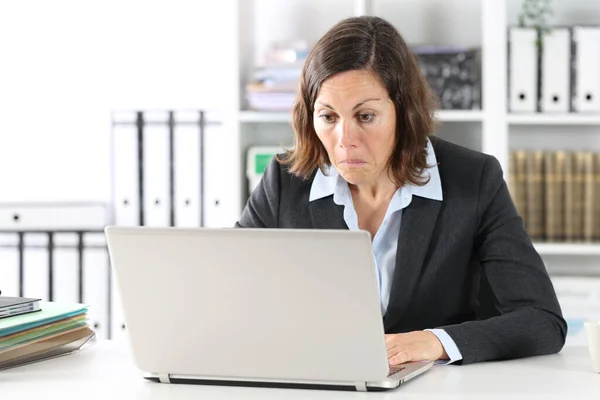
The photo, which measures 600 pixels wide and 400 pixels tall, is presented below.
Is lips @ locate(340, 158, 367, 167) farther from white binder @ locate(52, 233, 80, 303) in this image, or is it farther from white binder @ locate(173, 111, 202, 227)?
white binder @ locate(52, 233, 80, 303)

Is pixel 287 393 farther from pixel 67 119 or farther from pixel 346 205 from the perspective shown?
pixel 67 119

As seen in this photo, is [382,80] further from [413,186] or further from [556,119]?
[556,119]

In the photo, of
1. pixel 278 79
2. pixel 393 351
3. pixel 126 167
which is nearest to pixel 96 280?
pixel 126 167

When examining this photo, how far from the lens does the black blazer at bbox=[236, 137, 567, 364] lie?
1.74 meters

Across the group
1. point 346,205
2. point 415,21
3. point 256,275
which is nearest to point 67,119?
point 415,21

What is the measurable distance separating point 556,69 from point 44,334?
1.94m

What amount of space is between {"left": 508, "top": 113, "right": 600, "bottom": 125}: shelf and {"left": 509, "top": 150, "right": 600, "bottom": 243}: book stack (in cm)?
10

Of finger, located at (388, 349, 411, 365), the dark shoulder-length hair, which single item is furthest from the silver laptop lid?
the dark shoulder-length hair

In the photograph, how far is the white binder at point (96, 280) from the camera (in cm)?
334

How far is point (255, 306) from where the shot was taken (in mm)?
1302

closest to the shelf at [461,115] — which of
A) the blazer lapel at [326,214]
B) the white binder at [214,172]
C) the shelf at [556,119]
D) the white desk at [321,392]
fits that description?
the shelf at [556,119]

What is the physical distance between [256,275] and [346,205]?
0.68m

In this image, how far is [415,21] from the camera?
3248 mm

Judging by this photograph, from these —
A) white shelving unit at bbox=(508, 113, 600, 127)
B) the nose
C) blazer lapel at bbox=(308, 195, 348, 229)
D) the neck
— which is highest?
white shelving unit at bbox=(508, 113, 600, 127)
